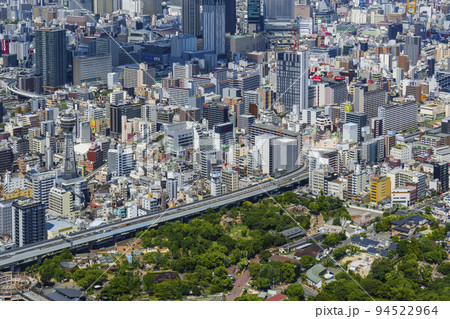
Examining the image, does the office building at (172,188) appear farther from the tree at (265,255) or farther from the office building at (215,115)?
the office building at (215,115)

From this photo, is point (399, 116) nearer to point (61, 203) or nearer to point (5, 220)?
point (61, 203)

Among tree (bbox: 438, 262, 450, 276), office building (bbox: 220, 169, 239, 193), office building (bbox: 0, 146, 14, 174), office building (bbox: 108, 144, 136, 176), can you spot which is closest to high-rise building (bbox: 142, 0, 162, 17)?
office building (bbox: 0, 146, 14, 174)

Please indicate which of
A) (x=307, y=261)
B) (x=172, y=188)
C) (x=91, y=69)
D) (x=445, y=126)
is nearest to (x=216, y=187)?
(x=172, y=188)

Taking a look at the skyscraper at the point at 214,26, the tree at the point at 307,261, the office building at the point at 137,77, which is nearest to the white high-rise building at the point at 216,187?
the tree at the point at 307,261

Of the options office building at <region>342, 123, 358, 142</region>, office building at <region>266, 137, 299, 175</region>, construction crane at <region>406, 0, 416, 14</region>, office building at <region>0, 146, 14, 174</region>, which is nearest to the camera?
office building at <region>266, 137, 299, 175</region>

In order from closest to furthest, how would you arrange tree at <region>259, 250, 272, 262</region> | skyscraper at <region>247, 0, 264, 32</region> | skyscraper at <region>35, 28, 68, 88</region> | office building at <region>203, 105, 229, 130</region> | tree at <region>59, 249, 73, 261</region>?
tree at <region>259, 250, 272, 262</region> → tree at <region>59, 249, 73, 261</region> → office building at <region>203, 105, 229, 130</region> → skyscraper at <region>35, 28, 68, 88</region> → skyscraper at <region>247, 0, 264, 32</region>

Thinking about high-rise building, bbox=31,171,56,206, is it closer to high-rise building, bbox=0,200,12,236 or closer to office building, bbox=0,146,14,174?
high-rise building, bbox=0,200,12,236
